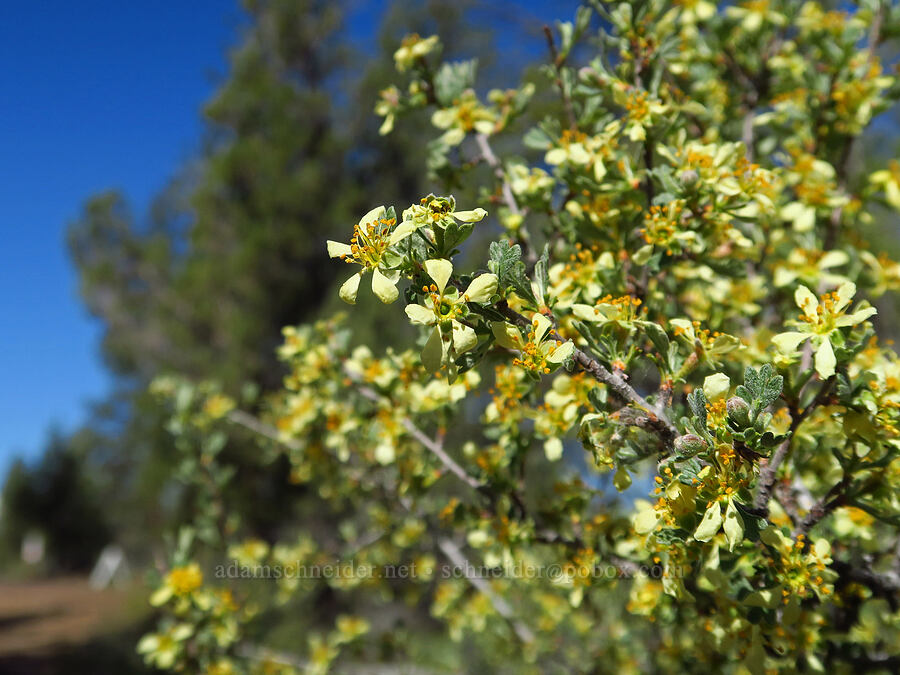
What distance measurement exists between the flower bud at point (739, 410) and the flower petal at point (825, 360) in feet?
0.67

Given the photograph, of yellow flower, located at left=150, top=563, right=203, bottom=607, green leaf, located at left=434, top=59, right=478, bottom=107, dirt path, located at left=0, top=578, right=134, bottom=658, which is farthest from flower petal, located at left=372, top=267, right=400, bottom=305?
dirt path, located at left=0, top=578, right=134, bottom=658

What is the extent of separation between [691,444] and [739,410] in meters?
0.09

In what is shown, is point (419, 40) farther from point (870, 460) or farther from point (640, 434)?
point (870, 460)

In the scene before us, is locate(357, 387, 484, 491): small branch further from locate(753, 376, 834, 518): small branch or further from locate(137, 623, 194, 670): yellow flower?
locate(137, 623, 194, 670): yellow flower

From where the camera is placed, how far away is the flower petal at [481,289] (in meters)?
0.86

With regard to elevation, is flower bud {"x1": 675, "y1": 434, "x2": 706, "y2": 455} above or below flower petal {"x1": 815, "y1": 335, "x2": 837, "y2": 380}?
below

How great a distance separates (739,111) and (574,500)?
5.41 ft

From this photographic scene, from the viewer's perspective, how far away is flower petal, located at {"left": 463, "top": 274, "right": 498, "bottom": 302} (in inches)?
33.9

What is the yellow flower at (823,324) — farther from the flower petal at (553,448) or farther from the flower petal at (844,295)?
the flower petal at (553,448)

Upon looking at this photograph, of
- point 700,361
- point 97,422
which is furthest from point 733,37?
point 97,422

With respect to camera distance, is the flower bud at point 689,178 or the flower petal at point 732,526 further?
the flower bud at point 689,178

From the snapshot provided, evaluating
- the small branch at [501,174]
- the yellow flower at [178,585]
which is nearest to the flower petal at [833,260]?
the small branch at [501,174]

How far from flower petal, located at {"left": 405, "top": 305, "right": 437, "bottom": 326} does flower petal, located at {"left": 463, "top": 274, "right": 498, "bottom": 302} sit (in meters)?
0.06

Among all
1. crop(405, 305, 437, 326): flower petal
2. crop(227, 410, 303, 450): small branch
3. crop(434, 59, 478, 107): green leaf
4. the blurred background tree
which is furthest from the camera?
the blurred background tree
